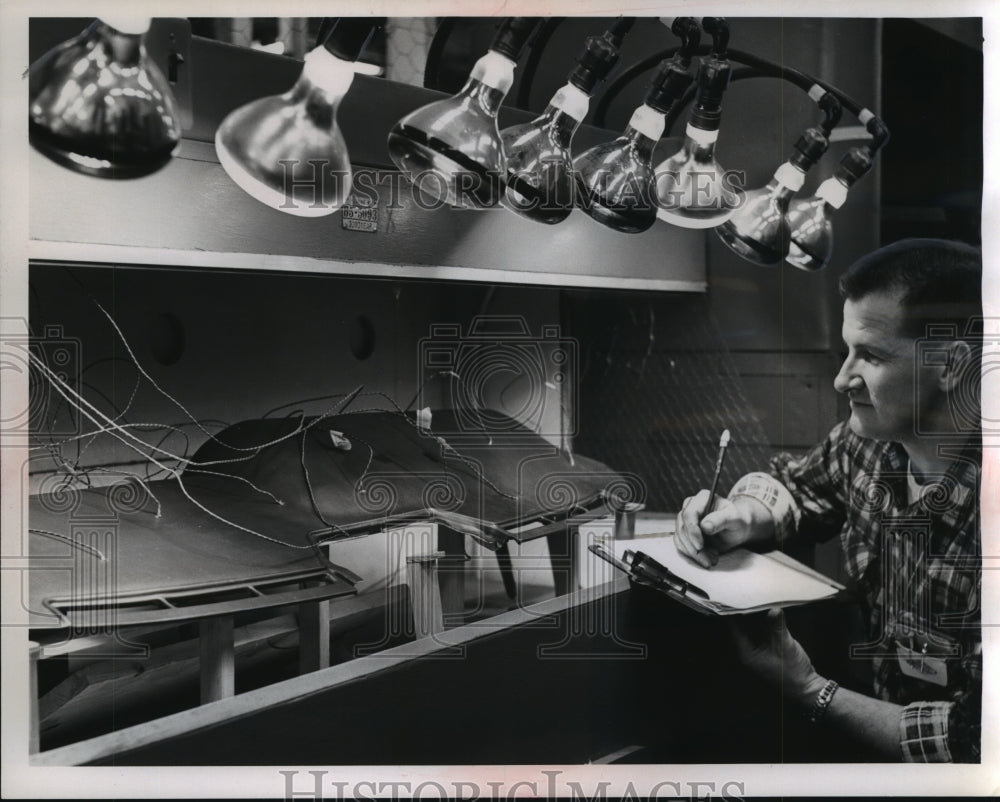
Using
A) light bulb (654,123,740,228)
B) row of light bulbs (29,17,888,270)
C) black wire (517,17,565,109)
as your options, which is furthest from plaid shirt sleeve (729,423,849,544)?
black wire (517,17,565,109)

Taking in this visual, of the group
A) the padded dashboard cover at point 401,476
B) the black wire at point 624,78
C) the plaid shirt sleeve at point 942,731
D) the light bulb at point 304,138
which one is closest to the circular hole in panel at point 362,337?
the padded dashboard cover at point 401,476

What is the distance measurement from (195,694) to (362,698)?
35cm

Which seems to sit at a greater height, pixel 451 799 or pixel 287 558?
pixel 287 558

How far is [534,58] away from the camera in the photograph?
6.80 feet

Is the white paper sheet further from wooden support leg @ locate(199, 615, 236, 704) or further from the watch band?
wooden support leg @ locate(199, 615, 236, 704)

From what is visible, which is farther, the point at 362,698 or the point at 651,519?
the point at 651,519

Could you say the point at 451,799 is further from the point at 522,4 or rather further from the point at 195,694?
the point at 522,4

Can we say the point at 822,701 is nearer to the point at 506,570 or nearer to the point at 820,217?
the point at 506,570

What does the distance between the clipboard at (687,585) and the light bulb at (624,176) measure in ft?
2.49

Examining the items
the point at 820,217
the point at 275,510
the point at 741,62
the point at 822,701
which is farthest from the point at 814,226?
the point at 275,510

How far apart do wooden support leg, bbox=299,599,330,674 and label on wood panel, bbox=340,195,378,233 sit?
2.66 feet

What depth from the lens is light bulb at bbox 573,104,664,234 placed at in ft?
6.97

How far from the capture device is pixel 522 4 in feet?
6.79

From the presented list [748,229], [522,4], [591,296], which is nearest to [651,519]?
[591,296]
